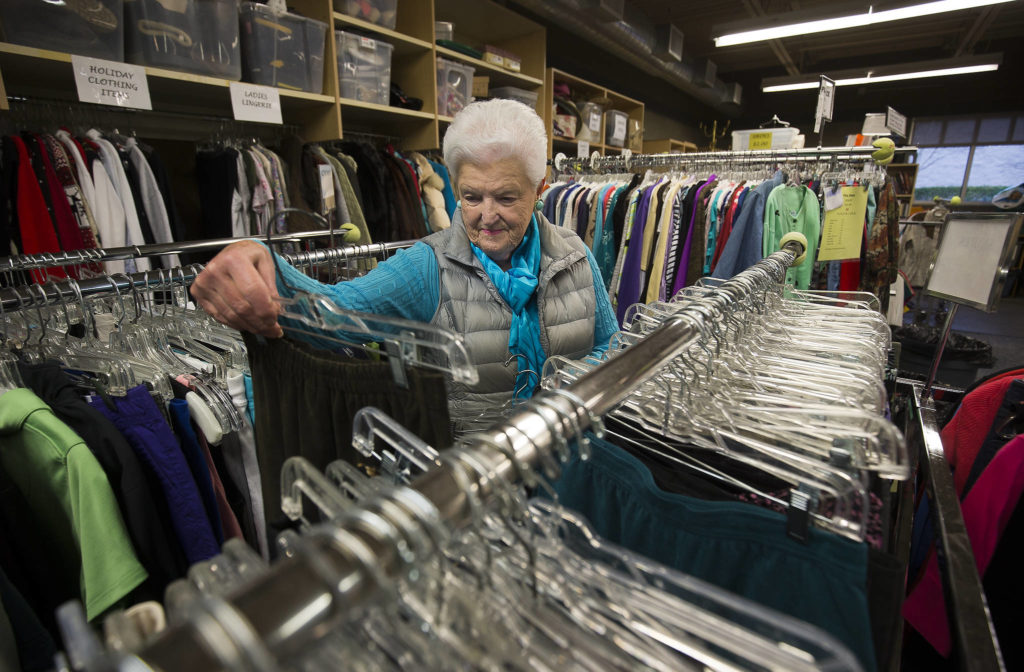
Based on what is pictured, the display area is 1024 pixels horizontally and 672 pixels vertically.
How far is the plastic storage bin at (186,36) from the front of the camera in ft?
5.86

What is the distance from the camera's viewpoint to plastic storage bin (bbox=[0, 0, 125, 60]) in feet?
5.09

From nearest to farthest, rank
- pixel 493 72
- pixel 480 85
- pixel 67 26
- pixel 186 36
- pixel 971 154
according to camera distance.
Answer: pixel 67 26 < pixel 186 36 < pixel 480 85 < pixel 493 72 < pixel 971 154

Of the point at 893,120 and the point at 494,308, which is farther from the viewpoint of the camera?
the point at 893,120

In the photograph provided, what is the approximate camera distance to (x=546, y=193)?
3049 mm

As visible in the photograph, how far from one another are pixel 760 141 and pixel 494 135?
2.73 m

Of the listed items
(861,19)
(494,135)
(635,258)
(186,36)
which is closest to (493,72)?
(635,258)

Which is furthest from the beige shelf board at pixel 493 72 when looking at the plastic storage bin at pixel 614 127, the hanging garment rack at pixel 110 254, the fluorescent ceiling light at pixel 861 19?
the fluorescent ceiling light at pixel 861 19

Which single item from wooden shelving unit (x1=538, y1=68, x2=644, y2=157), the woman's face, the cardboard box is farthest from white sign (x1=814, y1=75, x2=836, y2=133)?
the woman's face

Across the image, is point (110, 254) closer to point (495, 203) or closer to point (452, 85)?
point (495, 203)

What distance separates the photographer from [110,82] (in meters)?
1.67

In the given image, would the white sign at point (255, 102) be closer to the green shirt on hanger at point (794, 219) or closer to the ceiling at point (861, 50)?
the green shirt on hanger at point (794, 219)

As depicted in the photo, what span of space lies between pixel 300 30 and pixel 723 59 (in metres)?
6.92

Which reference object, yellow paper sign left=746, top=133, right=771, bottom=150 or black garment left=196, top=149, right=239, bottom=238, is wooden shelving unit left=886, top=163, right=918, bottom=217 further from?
black garment left=196, top=149, right=239, bottom=238

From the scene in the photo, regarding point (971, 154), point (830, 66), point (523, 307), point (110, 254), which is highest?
point (830, 66)
